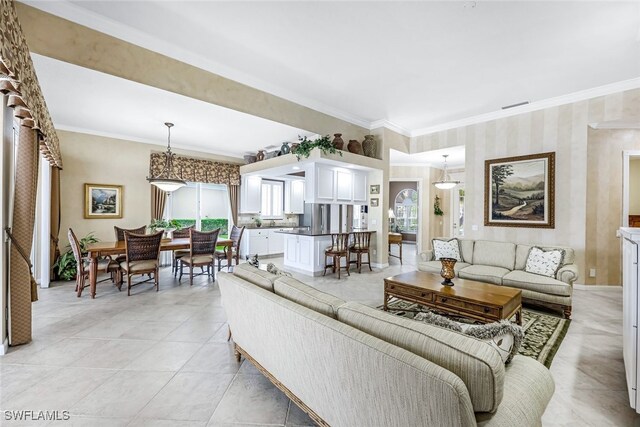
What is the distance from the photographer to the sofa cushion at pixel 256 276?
204 cm

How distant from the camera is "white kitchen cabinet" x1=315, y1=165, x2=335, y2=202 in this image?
5512 mm

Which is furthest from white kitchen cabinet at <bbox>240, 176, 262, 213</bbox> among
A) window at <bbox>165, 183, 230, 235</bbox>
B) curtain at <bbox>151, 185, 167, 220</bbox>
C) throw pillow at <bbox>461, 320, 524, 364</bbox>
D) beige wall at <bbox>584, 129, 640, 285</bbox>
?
beige wall at <bbox>584, 129, 640, 285</bbox>

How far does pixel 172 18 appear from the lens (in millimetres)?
2863

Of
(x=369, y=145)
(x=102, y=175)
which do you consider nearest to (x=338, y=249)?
(x=369, y=145)

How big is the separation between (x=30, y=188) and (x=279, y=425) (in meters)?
3.23

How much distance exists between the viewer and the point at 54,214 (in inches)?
193

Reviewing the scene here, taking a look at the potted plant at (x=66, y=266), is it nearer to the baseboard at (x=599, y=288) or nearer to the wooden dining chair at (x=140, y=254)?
the wooden dining chair at (x=140, y=254)

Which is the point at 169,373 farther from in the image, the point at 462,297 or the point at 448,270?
the point at 448,270

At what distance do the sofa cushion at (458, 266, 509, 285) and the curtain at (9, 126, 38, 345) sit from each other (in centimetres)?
516

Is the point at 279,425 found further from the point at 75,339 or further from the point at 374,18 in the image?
the point at 374,18

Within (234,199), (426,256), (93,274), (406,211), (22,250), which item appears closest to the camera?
(22,250)

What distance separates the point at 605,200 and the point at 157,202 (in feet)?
28.3

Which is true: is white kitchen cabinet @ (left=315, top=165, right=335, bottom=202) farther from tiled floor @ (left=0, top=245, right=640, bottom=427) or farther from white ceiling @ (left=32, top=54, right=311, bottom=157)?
tiled floor @ (left=0, top=245, right=640, bottom=427)

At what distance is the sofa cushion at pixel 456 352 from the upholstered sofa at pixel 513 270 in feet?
10.8
